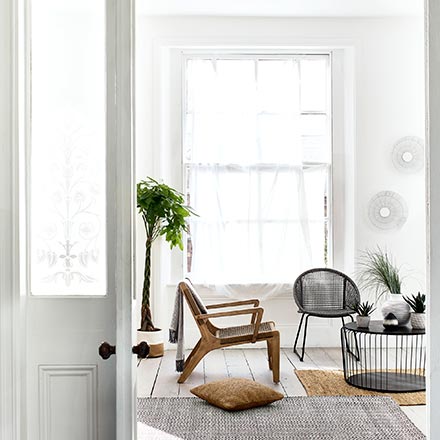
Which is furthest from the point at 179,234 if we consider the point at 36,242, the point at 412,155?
the point at 36,242

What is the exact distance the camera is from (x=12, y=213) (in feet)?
7.32

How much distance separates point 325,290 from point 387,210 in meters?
0.98

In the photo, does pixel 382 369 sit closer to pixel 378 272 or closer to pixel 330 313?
pixel 330 313

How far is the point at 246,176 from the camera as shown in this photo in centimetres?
686

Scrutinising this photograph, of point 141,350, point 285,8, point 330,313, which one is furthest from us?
point 285,8

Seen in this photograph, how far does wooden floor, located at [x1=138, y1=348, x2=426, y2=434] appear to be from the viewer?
5.15 m

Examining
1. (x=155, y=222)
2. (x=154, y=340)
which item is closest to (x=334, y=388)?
(x=154, y=340)

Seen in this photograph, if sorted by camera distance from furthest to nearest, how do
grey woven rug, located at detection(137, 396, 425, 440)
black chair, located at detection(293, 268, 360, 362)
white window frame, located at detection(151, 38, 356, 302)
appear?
white window frame, located at detection(151, 38, 356, 302) < black chair, located at detection(293, 268, 360, 362) < grey woven rug, located at detection(137, 396, 425, 440)

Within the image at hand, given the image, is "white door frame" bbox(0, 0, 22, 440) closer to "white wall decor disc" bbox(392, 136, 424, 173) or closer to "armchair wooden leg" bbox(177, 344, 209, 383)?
"armchair wooden leg" bbox(177, 344, 209, 383)

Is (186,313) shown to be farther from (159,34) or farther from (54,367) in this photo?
(54,367)

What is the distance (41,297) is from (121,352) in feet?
1.21

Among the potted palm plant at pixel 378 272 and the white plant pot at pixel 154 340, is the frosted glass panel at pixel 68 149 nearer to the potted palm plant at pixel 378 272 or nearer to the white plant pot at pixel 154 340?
the white plant pot at pixel 154 340

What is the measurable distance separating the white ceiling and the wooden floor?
10.2 ft

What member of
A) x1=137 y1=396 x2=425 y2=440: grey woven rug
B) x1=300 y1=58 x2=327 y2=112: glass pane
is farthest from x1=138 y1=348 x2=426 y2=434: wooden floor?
x1=300 y1=58 x2=327 y2=112: glass pane
